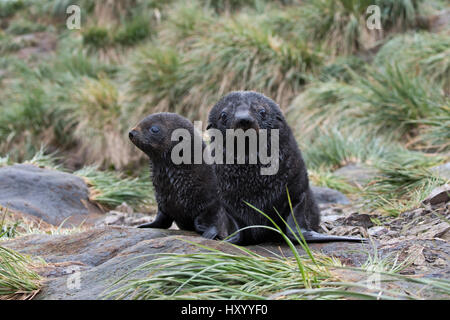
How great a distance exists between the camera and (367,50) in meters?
10.8

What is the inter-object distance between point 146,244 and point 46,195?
355 cm

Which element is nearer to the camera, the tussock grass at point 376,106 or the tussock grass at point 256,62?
the tussock grass at point 376,106

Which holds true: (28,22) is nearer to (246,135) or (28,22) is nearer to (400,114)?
(400,114)

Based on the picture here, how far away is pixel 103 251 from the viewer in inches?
127

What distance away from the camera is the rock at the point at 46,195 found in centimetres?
575

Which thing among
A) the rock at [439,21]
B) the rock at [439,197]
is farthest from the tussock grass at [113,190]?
the rock at [439,21]

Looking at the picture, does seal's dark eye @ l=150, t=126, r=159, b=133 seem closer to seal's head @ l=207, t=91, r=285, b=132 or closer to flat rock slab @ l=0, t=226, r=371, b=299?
seal's head @ l=207, t=91, r=285, b=132

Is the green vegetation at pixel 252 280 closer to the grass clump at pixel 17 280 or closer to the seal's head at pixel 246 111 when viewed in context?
the grass clump at pixel 17 280

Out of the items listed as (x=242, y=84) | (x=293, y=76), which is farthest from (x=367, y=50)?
(x=242, y=84)

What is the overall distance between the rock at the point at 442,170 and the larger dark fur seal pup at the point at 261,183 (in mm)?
2226

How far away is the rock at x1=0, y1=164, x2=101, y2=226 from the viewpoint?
575 centimetres

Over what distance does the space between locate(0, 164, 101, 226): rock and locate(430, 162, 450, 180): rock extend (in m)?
3.76

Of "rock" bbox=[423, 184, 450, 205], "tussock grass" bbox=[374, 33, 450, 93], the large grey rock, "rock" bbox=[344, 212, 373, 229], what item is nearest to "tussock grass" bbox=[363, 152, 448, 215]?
"rock" bbox=[423, 184, 450, 205]

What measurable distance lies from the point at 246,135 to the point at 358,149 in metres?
5.08
